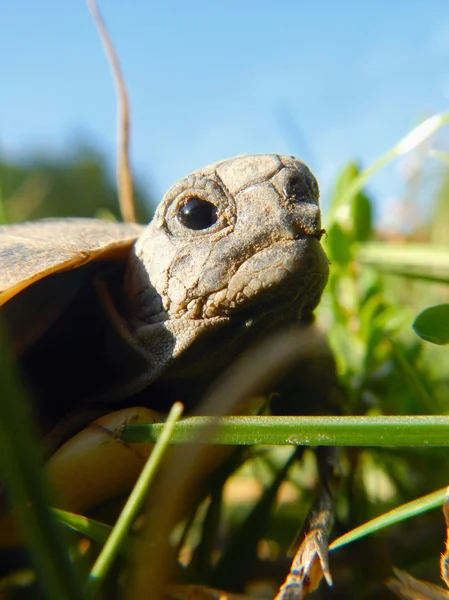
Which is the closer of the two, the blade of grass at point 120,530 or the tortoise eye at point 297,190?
the blade of grass at point 120,530

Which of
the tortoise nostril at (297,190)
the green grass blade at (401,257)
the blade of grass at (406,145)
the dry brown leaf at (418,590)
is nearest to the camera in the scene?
the dry brown leaf at (418,590)

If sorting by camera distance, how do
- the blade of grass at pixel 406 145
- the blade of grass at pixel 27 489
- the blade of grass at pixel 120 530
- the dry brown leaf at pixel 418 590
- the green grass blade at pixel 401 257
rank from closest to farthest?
the blade of grass at pixel 27 489
the blade of grass at pixel 120 530
the dry brown leaf at pixel 418 590
the blade of grass at pixel 406 145
the green grass blade at pixel 401 257

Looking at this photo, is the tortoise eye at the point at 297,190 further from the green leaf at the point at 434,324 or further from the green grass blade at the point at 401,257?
the green grass blade at the point at 401,257

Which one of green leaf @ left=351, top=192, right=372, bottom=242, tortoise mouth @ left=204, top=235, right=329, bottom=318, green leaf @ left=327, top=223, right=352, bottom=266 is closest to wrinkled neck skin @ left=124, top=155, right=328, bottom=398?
tortoise mouth @ left=204, top=235, right=329, bottom=318

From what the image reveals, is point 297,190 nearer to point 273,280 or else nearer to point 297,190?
point 297,190

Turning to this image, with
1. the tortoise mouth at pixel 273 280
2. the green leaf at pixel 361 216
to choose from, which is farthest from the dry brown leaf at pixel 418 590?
the green leaf at pixel 361 216

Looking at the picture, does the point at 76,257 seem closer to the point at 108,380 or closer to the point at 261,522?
the point at 108,380
